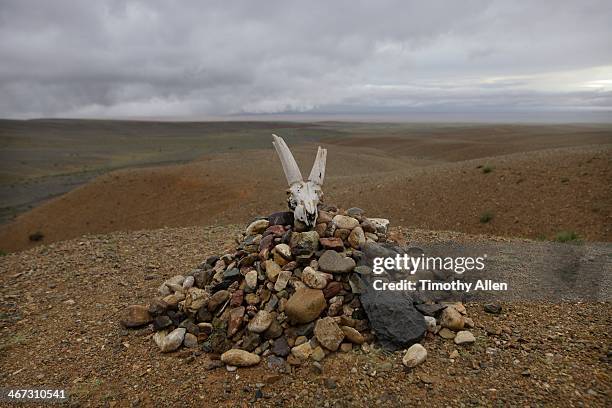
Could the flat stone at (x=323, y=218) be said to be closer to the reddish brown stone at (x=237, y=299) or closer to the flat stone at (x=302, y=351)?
the reddish brown stone at (x=237, y=299)

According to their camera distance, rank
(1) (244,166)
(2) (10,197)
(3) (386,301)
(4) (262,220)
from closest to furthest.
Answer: (3) (386,301) < (4) (262,220) < (1) (244,166) < (2) (10,197)

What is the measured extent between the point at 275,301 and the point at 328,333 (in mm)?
850

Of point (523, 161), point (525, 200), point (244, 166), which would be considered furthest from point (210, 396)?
point (244, 166)

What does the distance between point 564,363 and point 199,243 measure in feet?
25.8

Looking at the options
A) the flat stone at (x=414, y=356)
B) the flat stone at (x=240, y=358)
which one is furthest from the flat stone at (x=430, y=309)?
the flat stone at (x=240, y=358)

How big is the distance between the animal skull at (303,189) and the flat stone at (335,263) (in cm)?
58

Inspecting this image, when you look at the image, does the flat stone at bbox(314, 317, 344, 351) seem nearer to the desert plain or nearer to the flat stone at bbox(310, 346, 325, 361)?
the flat stone at bbox(310, 346, 325, 361)

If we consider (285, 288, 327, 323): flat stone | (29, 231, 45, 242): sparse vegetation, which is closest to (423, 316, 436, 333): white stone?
(285, 288, 327, 323): flat stone

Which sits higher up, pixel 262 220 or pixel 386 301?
pixel 262 220

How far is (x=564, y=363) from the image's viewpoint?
12.9 ft

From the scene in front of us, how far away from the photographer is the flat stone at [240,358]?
4305 mm

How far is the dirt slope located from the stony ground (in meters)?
8.02

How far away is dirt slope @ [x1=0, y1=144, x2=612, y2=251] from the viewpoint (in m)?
12.3

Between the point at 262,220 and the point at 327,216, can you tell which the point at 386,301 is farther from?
the point at 262,220
